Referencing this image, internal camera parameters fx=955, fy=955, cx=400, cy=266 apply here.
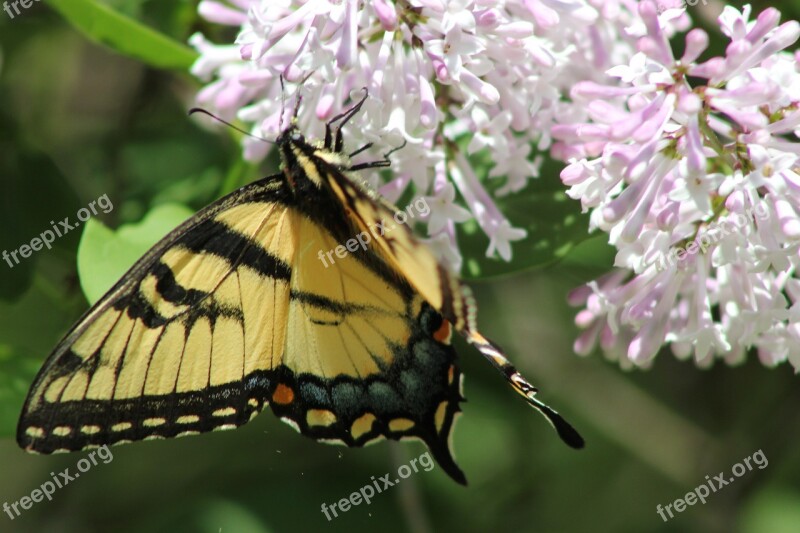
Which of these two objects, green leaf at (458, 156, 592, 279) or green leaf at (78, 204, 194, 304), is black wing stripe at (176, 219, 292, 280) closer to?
green leaf at (78, 204, 194, 304)

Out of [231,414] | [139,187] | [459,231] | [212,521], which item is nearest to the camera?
[231,414]

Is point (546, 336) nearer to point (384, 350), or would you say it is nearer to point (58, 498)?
point (384, 350)

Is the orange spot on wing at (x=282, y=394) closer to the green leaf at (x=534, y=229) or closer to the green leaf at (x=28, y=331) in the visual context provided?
the green leaf at (x=534, y=229)

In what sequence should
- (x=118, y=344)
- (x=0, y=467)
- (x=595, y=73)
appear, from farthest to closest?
(x=0, y=467)
(x=595, y=73)
(x=118, y=344)

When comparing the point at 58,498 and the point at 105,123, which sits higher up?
the point at 105,123

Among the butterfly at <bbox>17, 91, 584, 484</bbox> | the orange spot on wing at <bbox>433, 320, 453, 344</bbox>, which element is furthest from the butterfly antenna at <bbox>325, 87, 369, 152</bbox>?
the orange spot on wing at <bbox>433, 320, 453, 344</bbox>

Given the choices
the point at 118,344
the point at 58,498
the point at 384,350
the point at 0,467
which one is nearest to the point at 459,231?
the point at 384,350
